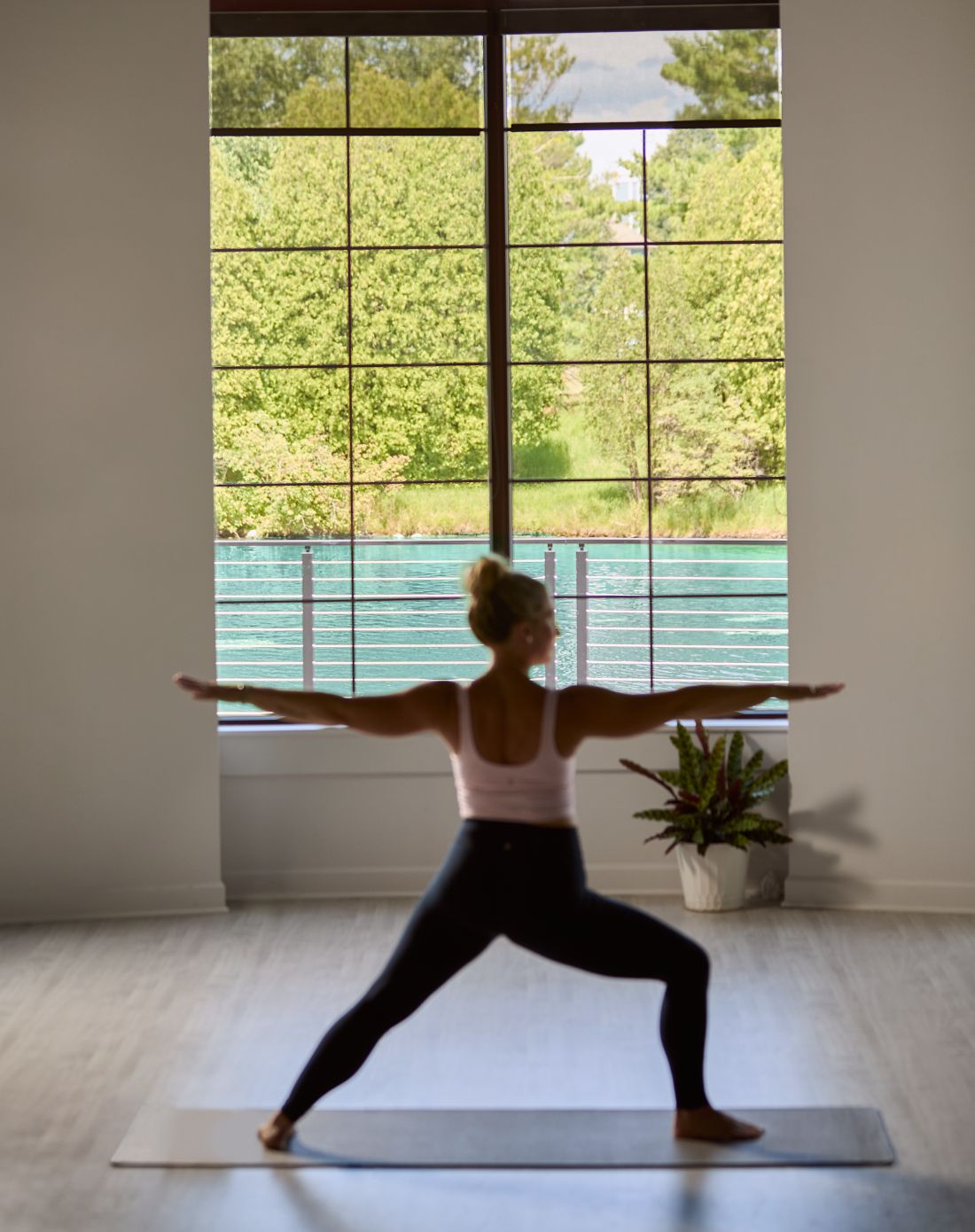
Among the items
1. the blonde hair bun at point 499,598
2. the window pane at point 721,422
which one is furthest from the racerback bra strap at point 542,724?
the window pane at point 721,422

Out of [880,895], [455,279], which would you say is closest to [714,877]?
[880,895]

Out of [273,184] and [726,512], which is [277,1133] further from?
[726,512]

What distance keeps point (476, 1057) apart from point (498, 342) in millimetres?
2672

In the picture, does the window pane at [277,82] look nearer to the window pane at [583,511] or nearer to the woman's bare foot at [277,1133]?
the window pane at [583,511]

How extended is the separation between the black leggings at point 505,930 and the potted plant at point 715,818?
2093mm

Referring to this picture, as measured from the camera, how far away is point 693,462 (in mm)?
8602

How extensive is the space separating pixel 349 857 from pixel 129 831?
0.75 m

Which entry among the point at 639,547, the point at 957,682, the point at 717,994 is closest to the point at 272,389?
the point at 639,547

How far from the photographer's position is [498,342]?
5.60 m

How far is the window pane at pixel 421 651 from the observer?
6.50 meters

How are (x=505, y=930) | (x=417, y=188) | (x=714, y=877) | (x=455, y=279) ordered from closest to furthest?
(x=505, y=930) → (x=714, y=877) → (x=417, y=188) → (x=455, y=279)

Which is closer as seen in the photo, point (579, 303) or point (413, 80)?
point (413, 80)

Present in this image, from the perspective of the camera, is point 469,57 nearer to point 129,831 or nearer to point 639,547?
point 639,547

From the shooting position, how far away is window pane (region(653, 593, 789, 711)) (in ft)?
24.6
